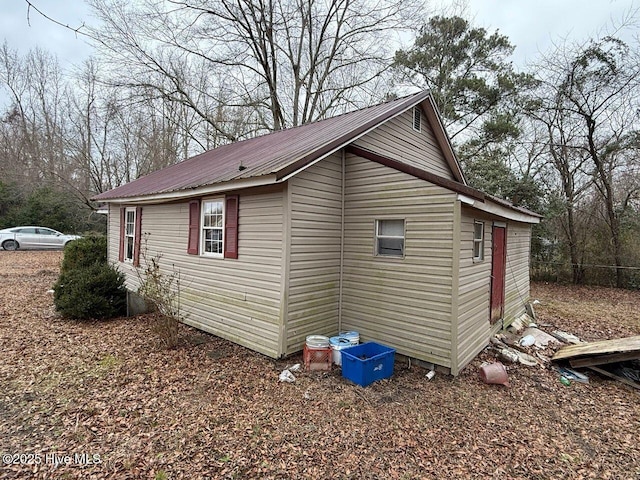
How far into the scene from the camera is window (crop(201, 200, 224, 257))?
6551 millimetres

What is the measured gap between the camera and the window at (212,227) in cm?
655

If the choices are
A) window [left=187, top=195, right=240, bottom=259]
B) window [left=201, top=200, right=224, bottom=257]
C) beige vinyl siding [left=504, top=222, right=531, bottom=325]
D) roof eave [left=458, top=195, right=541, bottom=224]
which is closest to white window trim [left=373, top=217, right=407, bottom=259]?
roof eave [left=458, top=195, right=541, bottom=224]

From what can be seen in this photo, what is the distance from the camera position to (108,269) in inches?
320

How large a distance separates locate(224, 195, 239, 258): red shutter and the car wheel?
19256mm

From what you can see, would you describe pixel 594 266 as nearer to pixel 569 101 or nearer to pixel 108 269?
pixel 569 101

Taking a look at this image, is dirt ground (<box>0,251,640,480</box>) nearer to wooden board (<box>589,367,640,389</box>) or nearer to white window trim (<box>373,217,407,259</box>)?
wooden board (<box>589,367,640,389</box>)

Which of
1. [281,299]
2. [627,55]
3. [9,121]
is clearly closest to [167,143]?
[9,121]

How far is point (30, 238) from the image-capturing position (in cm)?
1855

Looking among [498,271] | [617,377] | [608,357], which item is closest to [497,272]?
[498,271]

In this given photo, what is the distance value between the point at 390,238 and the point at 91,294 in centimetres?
689

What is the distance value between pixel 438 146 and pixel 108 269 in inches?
369

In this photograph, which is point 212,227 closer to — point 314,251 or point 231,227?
point 231,227

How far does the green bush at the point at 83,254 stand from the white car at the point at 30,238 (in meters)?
10.2

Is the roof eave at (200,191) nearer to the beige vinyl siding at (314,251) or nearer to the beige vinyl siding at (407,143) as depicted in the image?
the beige vinyl siding at (314,251)
